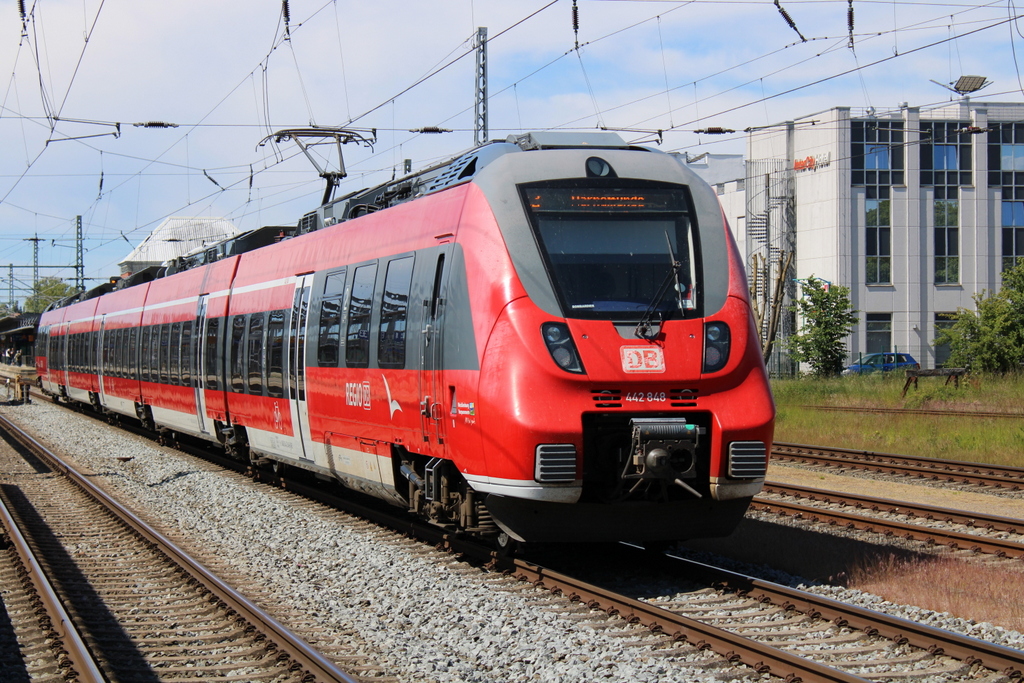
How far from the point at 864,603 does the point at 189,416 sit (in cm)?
1309

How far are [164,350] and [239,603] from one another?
494 inches

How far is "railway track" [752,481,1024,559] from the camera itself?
30.5ft

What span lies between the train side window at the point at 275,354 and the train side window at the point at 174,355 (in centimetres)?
565

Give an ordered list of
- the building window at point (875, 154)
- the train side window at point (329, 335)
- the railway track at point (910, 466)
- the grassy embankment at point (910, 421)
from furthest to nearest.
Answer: the building window at point (875, 154) → the grassy embankment at point (910, 421) → the railway track at point (910, 466) → the train side window at point (329, 335)

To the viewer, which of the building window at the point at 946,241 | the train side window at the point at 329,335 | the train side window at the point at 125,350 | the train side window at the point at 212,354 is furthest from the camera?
the building window at the point at 946,241

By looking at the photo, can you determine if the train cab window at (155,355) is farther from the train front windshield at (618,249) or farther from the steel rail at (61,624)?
the train front windshield at (618,249)

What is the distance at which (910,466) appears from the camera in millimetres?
15664

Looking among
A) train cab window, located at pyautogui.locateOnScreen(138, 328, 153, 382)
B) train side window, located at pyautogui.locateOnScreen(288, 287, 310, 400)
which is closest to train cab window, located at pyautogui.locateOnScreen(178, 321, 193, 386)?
train cab window, located at pyautogui.locateOnScreen(138, 328, 153, 382)

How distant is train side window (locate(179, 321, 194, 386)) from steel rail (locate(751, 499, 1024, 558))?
32.8 feet

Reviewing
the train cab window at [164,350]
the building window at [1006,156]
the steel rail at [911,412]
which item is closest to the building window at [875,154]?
the building window at [1006,156]

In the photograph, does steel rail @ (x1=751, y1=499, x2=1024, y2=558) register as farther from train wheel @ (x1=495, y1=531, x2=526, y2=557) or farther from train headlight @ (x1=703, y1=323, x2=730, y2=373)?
→ train wheel @ (x1=495, y1=531, x2=526, y2=557)

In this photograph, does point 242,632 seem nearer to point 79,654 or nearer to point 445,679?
point 79,654

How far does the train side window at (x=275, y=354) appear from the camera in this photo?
1240cm

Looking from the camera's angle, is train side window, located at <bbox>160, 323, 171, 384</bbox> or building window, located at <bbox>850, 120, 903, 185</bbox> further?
building window, located at <bbox>850, 120, 903, 185</bbox>
